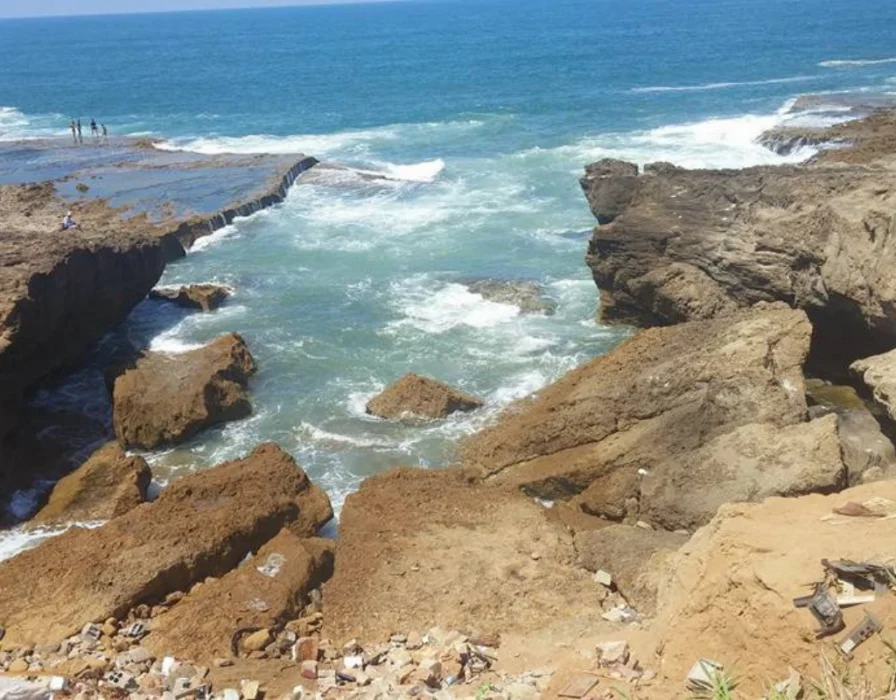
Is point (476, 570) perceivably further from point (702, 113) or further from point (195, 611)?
point (702, 113)

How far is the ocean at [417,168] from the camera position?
2322 centimetres

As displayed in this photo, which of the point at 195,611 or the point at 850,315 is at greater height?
the point at 850,315

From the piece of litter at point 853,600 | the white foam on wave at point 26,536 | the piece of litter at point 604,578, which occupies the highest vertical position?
the piece of litter at point 853,600

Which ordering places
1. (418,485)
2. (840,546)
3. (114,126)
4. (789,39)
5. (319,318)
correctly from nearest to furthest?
1. (840,546)
2. (418,485)
3. (319,318)
4. (114,126)
5. (789,39)

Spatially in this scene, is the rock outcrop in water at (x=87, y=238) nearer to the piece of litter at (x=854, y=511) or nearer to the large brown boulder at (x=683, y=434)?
the large brown boulder at (x=683, y=434)

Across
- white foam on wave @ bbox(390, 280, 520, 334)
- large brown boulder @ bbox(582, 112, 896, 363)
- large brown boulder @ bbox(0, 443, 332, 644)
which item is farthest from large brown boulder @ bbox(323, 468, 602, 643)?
white foam on wave @ bbox(390, 280, 520, 334)

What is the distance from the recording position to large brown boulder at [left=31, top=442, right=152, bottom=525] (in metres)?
17.9

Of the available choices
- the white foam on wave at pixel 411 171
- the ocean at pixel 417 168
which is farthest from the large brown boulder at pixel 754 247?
the white foam on wave at pixel 411 171

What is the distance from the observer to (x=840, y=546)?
9.41 m

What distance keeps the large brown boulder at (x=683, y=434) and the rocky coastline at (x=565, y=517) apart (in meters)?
0.05

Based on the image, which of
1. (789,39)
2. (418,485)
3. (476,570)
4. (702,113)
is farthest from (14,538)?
(789,39)

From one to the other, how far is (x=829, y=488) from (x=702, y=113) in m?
45.6

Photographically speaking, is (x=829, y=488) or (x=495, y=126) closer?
(x=829, y=488)

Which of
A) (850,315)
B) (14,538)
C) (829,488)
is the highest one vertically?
(850,315)
